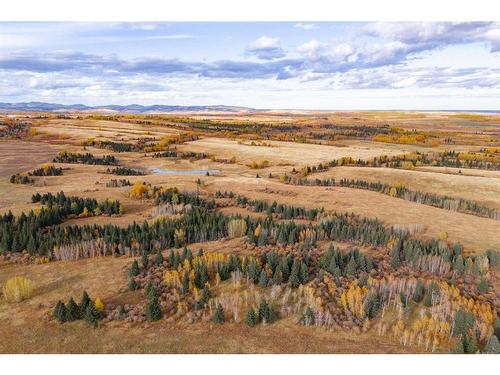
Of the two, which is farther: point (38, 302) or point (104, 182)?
point (104, 182)

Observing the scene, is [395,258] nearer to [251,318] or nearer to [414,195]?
[251,318]

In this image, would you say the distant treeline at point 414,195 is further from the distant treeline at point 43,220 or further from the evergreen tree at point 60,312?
the evergreen tree at point 60,312

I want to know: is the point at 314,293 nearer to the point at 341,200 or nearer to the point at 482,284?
the point at 482,284

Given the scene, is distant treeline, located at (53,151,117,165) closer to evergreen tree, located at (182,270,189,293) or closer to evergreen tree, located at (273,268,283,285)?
evergreen tree, located at (182,270,189,293)

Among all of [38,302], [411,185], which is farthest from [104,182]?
[411,185]

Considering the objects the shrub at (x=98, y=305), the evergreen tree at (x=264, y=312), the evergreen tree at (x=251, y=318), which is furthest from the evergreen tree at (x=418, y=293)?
the shrub at (x=98, y=305)
